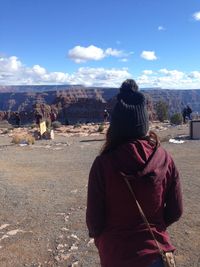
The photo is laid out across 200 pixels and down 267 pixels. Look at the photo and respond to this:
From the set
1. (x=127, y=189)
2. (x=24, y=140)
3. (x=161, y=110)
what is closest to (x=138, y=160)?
(x=127, y=189)

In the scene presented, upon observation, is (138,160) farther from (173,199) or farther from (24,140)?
(24,140)

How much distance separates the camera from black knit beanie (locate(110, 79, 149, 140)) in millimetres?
3271

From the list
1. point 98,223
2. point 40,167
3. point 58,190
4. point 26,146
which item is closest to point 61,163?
point 40,167

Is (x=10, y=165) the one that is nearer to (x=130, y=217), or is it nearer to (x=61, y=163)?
(x=61, y=163)

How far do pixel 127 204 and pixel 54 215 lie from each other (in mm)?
6197

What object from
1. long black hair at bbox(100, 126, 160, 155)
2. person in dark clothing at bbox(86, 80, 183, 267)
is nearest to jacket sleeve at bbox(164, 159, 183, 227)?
person in dark clothing at bbox(86, 80, 183, 267)

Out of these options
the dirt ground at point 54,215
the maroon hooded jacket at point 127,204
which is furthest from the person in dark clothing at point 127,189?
the dirt ground at point 54,215

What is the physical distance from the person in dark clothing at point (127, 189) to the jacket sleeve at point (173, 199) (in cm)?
2

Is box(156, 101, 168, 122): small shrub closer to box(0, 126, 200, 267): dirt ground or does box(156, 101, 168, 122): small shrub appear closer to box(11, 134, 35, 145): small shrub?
box(11, 134, 35, 145): small shrub

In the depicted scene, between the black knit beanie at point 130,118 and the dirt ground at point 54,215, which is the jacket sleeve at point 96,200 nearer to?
the black knit beanie at point 130,118

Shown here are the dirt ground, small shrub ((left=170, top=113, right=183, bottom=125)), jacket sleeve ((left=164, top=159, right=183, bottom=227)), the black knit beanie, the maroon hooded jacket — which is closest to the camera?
the maroon hooded jacket

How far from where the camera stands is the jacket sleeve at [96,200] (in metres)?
3.19

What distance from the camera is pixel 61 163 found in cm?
1684

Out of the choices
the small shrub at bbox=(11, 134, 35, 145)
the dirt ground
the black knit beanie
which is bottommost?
the small shrub at bbox=(11, 134, 35, 145)
